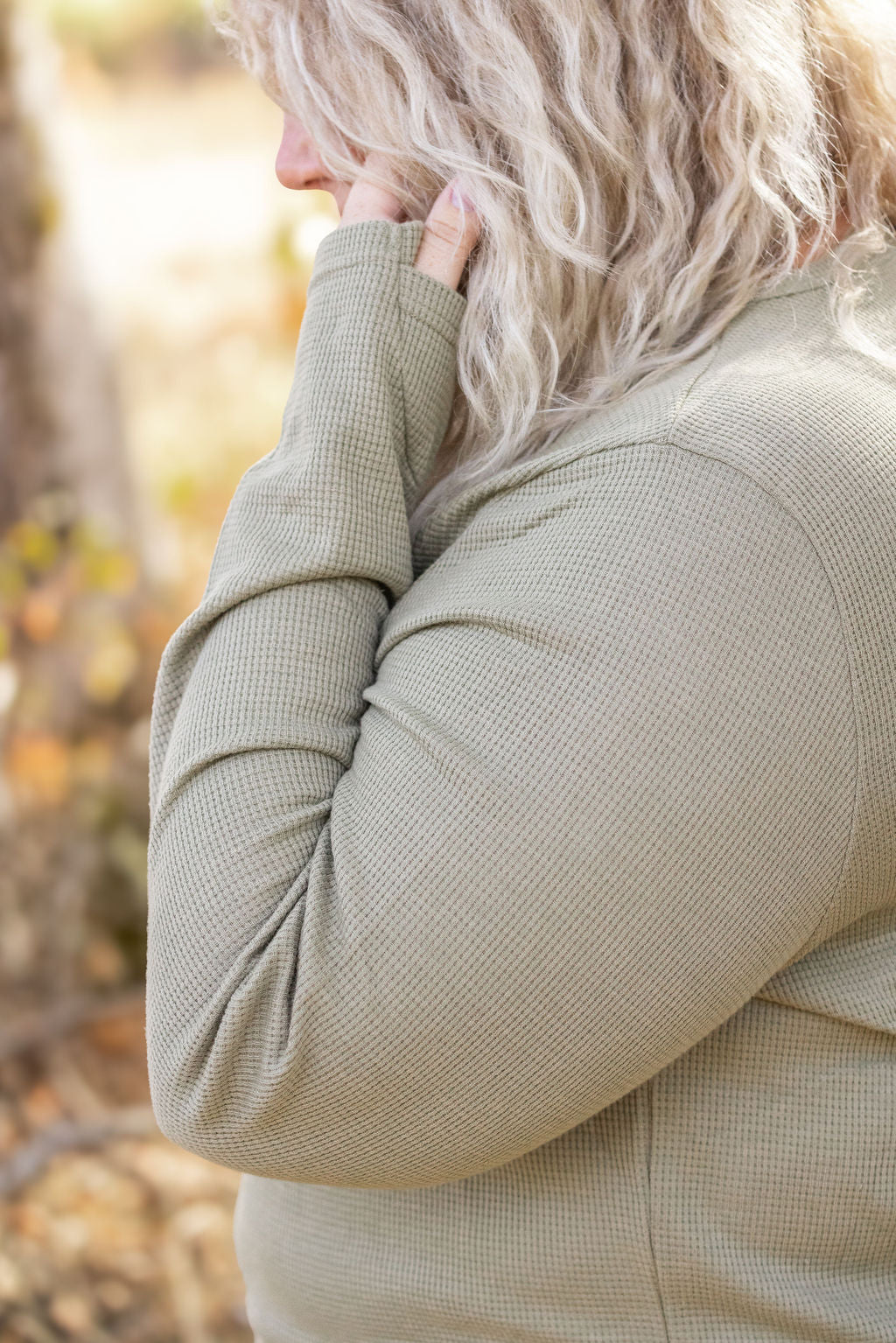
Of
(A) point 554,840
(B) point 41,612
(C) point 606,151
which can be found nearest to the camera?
(A) point 554,840

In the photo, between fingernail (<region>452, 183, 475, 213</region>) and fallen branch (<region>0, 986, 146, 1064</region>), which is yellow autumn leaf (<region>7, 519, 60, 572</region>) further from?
fingernail (<region>452, 183, 475, 213</region>)

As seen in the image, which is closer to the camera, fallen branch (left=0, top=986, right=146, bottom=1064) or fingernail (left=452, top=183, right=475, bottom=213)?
fingernail (left=452, top=183, right=475, bottom=213)

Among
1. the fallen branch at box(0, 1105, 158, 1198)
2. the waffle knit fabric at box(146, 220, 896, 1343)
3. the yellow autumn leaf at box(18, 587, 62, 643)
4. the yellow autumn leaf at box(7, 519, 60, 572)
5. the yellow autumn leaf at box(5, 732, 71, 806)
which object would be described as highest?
the waffle knit fabric at box(146, 220, 896, 1343)

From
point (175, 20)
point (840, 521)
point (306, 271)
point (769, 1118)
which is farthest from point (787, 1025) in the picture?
point (175, 20)

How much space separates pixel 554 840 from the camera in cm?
85

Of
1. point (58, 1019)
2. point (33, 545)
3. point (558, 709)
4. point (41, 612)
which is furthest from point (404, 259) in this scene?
point (58, 1019)

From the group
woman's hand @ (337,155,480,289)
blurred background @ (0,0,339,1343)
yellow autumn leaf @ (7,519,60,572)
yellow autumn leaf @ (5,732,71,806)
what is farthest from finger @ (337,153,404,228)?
yellow autumn leaf @ (5,732,71,806)

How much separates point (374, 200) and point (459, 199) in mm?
87

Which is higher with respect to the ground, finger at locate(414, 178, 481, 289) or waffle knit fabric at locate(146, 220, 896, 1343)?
finger at locate(414, 178, 481, 289)

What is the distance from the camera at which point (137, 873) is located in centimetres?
321

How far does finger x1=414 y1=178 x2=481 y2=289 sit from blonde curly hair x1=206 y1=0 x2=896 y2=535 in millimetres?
16

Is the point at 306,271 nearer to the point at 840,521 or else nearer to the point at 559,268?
the point at 559,268

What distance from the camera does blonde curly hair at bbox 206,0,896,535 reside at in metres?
1.01

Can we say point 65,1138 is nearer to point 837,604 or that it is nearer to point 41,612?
point 41,612
